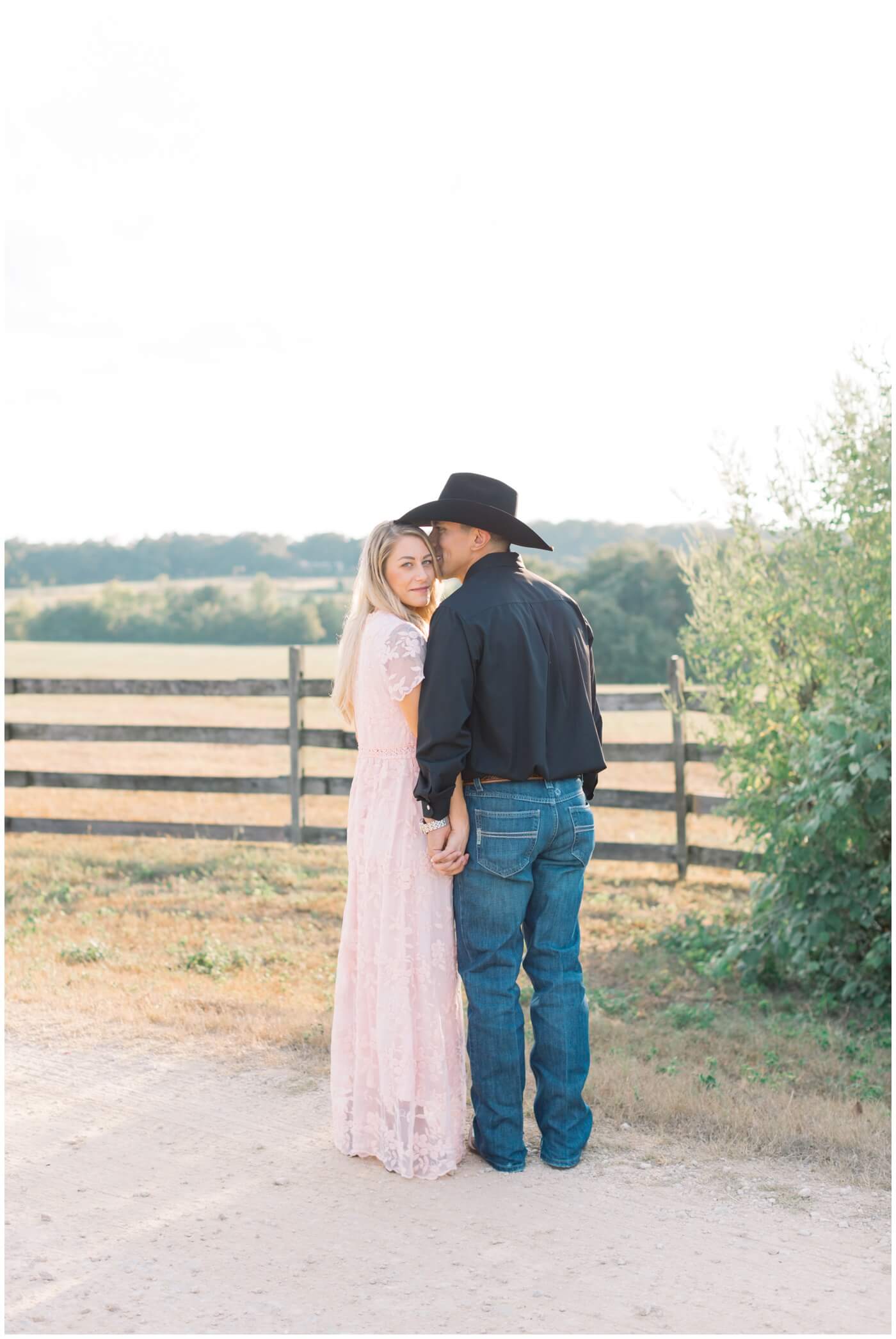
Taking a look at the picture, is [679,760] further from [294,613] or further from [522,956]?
[294,613]

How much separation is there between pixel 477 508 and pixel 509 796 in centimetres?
97

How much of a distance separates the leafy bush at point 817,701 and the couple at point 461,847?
2168 mm

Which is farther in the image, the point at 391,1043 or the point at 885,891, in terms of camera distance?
the point at 885,891

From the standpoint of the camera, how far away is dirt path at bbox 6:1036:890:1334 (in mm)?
3025

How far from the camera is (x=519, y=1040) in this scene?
394 centimetres

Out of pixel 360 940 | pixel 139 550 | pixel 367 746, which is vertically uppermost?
pixel 139 550

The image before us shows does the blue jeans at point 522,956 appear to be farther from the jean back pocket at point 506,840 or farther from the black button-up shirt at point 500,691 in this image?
the black button-up shirt at point 500,691

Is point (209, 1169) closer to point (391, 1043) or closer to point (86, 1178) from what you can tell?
point (86, 1178)

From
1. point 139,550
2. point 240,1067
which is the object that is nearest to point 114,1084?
point 240,1067

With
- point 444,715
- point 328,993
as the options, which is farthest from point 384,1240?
point 328,993

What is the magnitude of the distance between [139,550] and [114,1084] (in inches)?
1456

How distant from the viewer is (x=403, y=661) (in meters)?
3.86

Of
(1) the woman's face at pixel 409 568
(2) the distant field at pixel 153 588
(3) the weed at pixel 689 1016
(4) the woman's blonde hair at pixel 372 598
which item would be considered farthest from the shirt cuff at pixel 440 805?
(2) the distant field at pixel 153 588

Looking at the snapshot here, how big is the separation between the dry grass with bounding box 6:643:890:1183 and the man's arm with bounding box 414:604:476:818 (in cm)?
150
